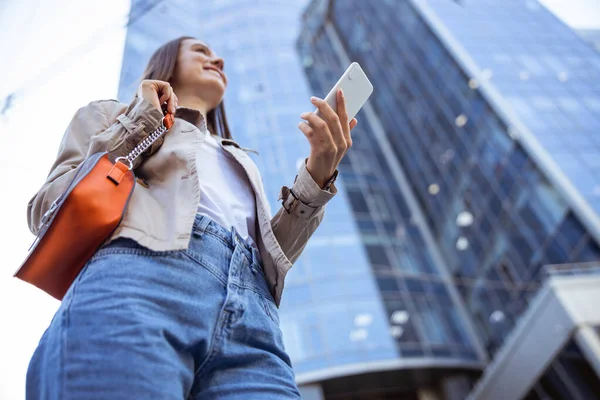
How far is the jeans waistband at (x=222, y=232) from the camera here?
125cm

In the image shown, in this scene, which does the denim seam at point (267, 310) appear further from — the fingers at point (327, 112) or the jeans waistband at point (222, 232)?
the fingers at point (327, 112)

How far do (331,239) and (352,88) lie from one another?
1471 cm

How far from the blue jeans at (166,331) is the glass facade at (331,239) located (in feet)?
26.2

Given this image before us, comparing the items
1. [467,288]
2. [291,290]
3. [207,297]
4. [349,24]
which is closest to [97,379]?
[207,297]

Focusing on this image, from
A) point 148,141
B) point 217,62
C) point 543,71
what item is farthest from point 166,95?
point 543,71

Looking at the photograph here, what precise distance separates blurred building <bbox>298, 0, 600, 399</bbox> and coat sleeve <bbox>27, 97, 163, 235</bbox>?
1231 cm

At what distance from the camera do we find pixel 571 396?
11609 millimetres

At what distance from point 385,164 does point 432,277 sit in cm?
933

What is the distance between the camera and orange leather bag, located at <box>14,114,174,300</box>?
1.04 m

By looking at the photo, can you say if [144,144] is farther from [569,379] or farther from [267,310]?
[569,379]

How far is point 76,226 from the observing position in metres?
1.04

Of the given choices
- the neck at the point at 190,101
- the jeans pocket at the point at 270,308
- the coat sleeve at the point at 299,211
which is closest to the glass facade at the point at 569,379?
the coat sleeve at the point at 299,211

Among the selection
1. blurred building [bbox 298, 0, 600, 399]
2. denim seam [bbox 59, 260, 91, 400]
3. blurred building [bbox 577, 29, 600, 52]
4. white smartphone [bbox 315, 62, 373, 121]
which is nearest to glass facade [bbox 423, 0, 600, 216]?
blurred building [bbox 298, 0, 600, 399]

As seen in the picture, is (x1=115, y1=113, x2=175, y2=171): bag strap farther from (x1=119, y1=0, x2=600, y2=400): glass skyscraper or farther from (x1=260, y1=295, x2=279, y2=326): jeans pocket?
(x1=119, y1=0, x2=600, y2=400): glass skyscraper
